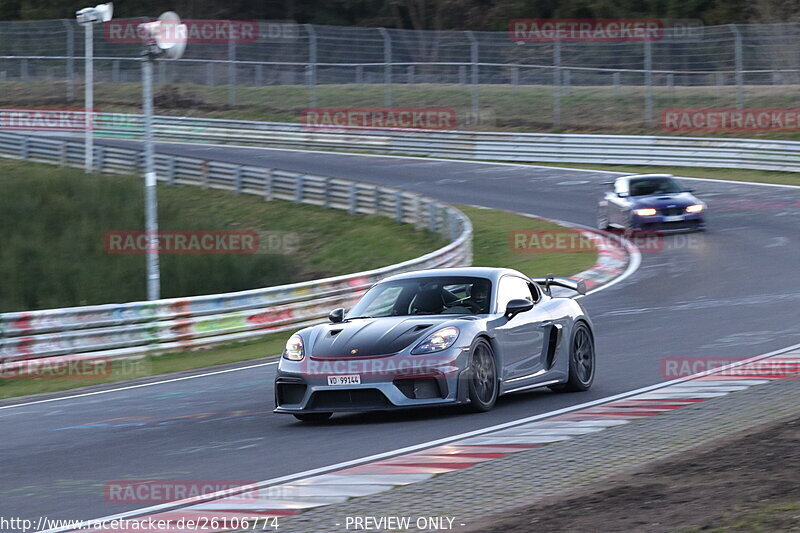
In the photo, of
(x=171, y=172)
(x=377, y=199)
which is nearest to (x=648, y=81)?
(x=377, y=199)


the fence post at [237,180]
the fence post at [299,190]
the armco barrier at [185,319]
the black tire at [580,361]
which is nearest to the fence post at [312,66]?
the fence post at [237,180]

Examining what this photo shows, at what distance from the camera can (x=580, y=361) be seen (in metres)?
11.5

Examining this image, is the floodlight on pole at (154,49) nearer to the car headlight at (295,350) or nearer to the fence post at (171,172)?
the car headlight at (295,350)

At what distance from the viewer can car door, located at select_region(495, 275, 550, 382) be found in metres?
10.5

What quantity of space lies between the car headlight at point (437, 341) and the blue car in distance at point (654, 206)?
56.7ft

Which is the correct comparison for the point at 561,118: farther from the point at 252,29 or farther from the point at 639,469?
the point at 639,469

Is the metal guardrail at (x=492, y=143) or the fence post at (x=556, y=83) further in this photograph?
the fence post at (x=556, y=83)

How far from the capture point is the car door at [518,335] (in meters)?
10.5

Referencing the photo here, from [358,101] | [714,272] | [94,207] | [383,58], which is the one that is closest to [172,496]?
[714,272]

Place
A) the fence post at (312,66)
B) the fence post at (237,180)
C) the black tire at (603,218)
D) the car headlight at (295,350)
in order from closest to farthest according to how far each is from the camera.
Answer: the car headlight at (295,350)
the black tire at (603,218)
the fence post at (237,180)
the fence post at (312,66)

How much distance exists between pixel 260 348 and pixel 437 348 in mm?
7534

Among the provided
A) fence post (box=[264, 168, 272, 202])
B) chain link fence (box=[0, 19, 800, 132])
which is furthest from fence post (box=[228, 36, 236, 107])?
fence post (box=[264, 168, 272, 202])

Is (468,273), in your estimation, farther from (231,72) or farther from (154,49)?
(231,72)

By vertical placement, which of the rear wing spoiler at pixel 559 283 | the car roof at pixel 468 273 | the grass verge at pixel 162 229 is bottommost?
the grass verge at pixel 162 229
